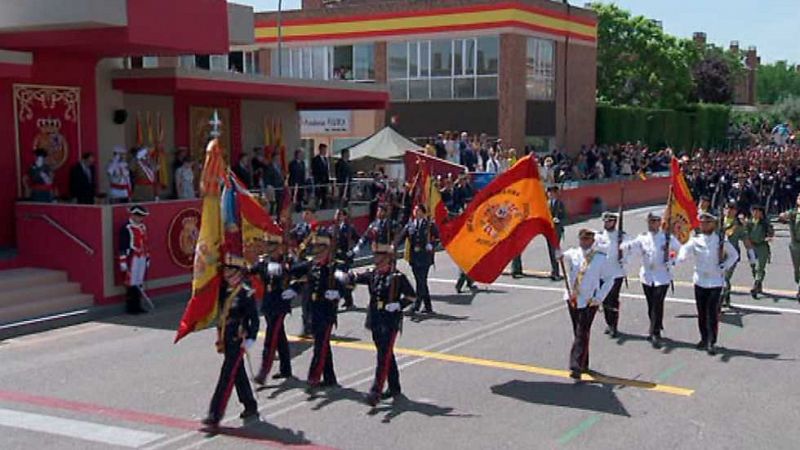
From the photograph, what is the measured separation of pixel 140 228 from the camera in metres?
16.7

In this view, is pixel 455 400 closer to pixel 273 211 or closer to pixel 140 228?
pixel 140 228

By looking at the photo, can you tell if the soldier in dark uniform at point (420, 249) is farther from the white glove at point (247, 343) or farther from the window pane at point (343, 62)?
the window pane at point (343, 62)

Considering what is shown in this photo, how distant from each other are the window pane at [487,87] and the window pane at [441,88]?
1.42m

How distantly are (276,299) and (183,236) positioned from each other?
23.7ft

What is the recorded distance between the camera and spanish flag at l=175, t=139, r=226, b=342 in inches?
388

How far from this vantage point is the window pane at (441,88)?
4103cm

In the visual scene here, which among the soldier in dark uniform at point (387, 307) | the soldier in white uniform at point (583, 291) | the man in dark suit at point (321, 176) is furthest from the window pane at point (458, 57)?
the soldier in dark uniform at point (387, 307)

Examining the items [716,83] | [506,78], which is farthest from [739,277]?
[716,83]

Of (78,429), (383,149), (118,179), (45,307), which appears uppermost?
(383,149)

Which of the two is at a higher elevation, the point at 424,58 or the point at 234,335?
the point at 424,58

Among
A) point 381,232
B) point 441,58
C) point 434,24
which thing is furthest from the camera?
point 441,58

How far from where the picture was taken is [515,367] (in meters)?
12.1

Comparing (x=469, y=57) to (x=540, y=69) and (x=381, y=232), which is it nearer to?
(x=540, y=69)

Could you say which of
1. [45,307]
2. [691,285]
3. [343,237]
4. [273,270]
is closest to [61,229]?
[45,307]
